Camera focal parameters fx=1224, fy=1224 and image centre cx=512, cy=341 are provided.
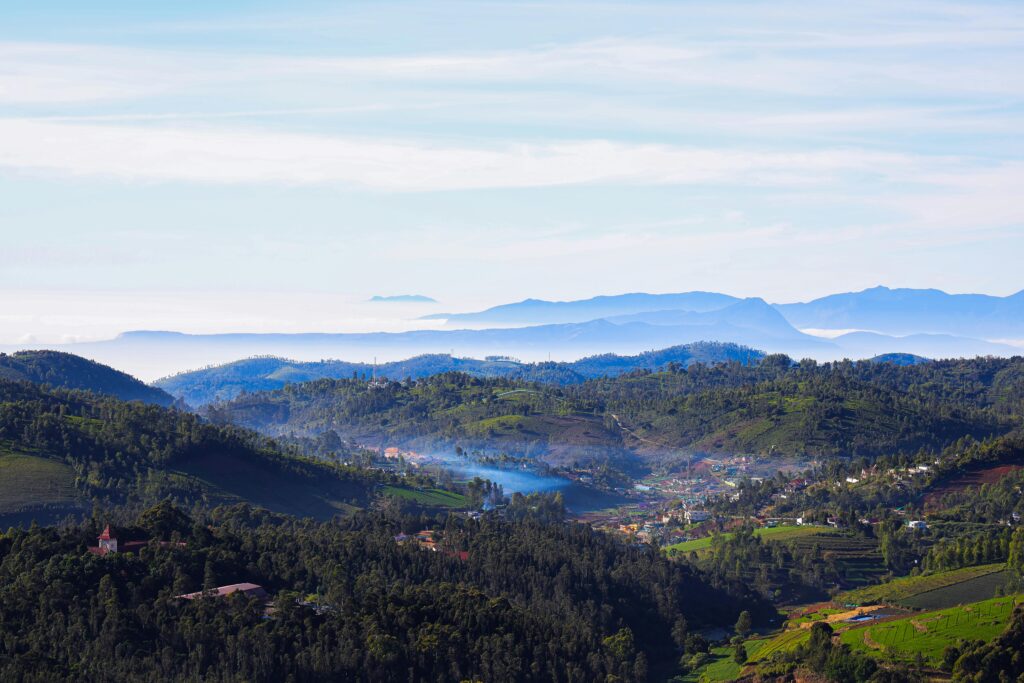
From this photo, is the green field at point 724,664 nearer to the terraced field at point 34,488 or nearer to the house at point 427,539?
the house at point 427,539

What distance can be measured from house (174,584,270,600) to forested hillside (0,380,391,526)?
128ft

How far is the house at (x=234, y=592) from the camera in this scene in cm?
6788

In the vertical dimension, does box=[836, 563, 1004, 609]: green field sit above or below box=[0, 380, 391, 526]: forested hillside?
below

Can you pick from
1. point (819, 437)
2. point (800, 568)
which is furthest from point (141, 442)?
point (819, 437)

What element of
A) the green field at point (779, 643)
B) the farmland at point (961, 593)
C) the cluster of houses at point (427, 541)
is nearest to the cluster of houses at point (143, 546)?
the cluster of houses at point (427, 541)

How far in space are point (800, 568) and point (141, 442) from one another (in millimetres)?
68162

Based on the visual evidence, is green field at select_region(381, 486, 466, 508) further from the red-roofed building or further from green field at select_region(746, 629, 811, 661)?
the red-roofed building

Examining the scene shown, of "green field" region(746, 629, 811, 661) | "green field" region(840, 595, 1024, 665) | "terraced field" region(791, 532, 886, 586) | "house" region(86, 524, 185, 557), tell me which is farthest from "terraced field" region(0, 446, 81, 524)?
"green field" region(840, 595, 1024, 665)

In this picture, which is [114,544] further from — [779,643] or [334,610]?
[779,643]

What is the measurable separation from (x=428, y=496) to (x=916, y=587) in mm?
61824

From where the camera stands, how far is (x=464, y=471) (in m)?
172

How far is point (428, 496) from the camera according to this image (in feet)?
456

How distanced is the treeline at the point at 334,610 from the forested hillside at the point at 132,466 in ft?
74.3

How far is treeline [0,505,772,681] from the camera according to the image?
61.8 metres
